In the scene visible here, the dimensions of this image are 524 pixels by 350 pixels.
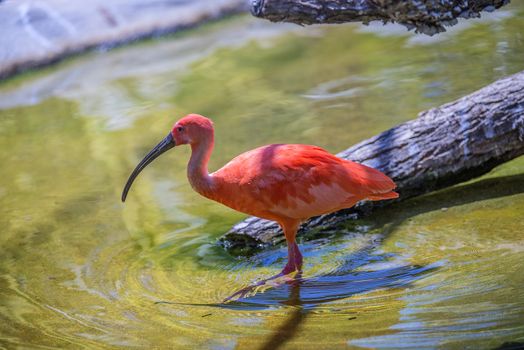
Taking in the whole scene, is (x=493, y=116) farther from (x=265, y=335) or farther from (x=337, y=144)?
(x=265, y=335)

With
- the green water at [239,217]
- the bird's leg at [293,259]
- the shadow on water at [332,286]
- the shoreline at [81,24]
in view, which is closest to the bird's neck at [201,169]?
the green water at [239,217]

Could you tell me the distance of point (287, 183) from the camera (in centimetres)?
536

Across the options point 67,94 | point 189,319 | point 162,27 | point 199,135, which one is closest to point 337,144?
point 199,135

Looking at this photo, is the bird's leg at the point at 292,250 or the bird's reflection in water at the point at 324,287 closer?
the bird's reflection in water at the point at 324,287

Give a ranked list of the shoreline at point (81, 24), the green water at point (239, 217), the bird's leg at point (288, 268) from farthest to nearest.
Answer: the shoreline at point (81, 24)
the bird's leg at point (288, 268)
the green water at point (239, 217)

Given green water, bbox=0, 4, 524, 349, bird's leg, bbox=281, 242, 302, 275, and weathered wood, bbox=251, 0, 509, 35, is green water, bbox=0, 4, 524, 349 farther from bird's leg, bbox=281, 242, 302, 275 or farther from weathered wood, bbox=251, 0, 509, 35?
weathered wood, bbox=251, 0, 509, 35

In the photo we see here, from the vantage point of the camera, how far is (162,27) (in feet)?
39.9

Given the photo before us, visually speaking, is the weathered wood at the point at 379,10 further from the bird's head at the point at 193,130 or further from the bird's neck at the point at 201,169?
the bird's neck at the point at 201,169

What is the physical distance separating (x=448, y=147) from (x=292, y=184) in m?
1.34

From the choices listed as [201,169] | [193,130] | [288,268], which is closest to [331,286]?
[288,268]

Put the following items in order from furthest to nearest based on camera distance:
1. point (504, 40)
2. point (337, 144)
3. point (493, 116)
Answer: point (504, 40) < point (337, 144) < point (493, 116)

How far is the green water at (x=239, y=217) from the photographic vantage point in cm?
455

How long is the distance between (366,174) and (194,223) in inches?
58.0

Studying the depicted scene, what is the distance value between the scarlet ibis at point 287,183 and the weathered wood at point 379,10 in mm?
879
